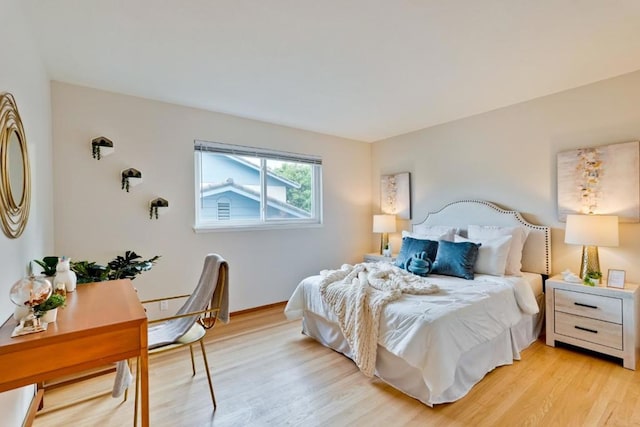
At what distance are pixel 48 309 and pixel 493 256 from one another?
10.9ft

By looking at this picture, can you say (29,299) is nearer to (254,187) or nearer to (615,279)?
(254,187)

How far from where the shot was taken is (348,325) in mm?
2426

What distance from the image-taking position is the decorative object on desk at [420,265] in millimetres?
3020

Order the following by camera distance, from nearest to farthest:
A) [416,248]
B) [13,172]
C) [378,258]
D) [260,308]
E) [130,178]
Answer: [13,172]
[130,178]
[416,248]
[260,308]
[378,258]

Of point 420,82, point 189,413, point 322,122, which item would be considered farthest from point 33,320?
point 322,122

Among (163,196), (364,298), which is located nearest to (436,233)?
(364,298)

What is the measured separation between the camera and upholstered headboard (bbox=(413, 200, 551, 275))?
3.11 meters

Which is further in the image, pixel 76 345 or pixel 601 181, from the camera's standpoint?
pixel 601 181

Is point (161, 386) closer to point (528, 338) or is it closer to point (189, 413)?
point (189, 413)

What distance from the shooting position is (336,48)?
7.09 feet

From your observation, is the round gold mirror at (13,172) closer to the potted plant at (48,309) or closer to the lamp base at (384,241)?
the potted plant at (48,309)

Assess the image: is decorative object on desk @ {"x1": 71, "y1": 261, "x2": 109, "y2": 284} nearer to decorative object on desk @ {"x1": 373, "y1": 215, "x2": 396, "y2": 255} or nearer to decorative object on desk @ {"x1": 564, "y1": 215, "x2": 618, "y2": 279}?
decorative object on desk @ {"x1": 373, "y1": 215, "x2": 396, "y2": 255}

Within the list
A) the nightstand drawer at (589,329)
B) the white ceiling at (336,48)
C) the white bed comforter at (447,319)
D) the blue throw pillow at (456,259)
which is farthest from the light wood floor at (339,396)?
the white ceiling at (336,48)

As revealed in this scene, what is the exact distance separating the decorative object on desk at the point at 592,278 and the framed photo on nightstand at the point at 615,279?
2.7 inches
